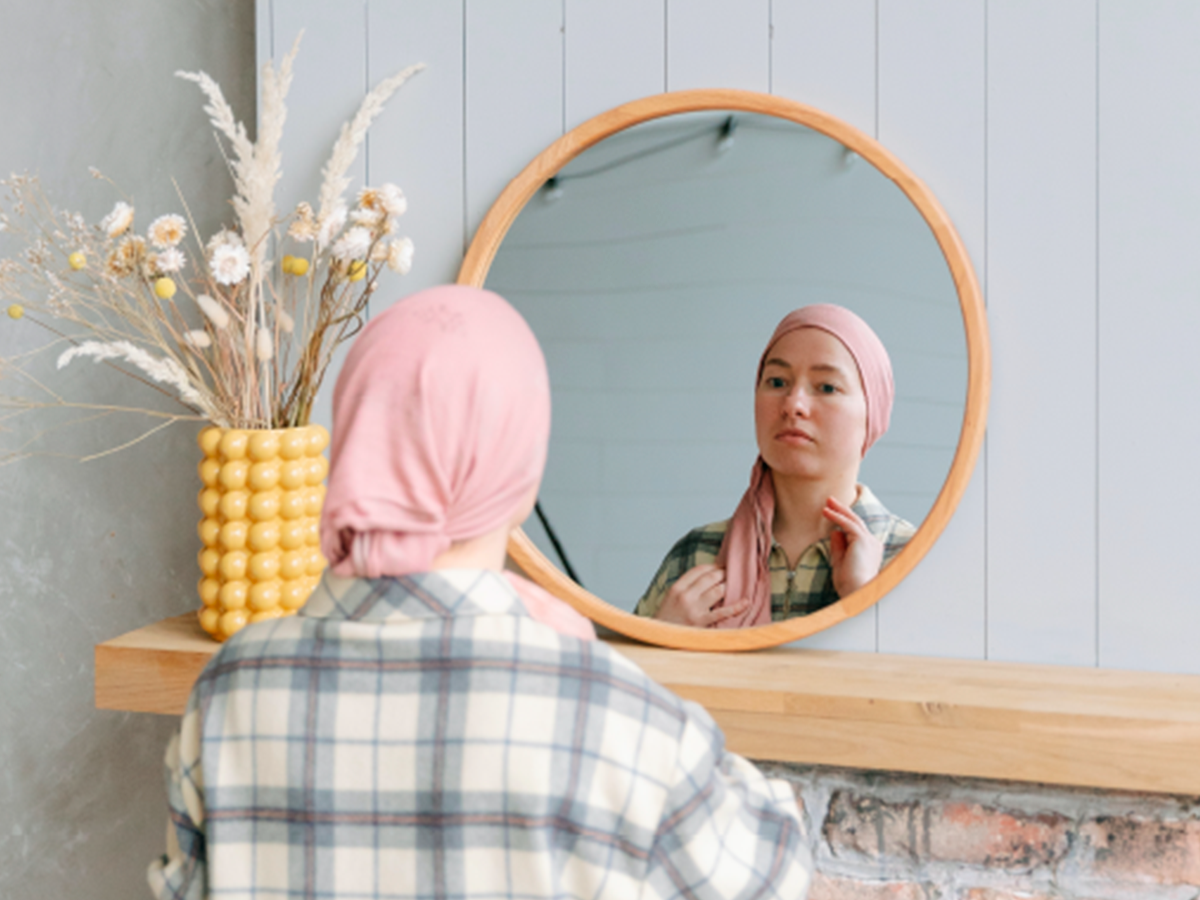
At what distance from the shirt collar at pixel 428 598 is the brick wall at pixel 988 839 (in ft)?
2.38

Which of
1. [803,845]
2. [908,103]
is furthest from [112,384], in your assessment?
[803,845]

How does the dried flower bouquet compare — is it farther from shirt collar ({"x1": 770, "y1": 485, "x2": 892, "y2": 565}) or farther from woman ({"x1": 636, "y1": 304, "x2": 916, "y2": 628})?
shirt collar ({"x1": 770, "y1": 485, "x2": 892, "y2": 565})

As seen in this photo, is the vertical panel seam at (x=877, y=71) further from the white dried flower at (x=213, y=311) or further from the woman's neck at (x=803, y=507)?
the white dried flower at (x=213, y=311)

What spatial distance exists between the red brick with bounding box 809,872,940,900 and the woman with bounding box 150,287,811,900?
60 cm

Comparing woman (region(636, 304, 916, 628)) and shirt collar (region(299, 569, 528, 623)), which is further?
woman (region(636, 304, 916, 628))

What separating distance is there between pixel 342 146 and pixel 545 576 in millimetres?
633

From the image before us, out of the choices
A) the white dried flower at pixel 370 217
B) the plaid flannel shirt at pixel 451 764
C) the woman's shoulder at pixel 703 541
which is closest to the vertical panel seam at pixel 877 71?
the woman's shoulder at pixel 703 541

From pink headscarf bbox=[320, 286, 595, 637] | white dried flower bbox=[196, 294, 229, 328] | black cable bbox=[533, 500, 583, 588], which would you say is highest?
white dried flower bbox=[196, 294, 229, 328]

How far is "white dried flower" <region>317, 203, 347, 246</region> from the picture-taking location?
133 cm

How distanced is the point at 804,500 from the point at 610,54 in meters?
0.66

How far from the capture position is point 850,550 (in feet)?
4.23

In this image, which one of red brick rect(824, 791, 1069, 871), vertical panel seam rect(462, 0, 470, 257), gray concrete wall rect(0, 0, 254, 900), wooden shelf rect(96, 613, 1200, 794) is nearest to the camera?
wooden shelf rect(96, 613, 1200, 794)

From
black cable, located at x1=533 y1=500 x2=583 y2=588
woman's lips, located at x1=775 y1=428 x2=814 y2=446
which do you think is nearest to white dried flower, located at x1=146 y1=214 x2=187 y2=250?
black cable, located at x1=533 y1=500 x2=583 y2=588

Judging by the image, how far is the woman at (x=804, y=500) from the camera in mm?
1260
